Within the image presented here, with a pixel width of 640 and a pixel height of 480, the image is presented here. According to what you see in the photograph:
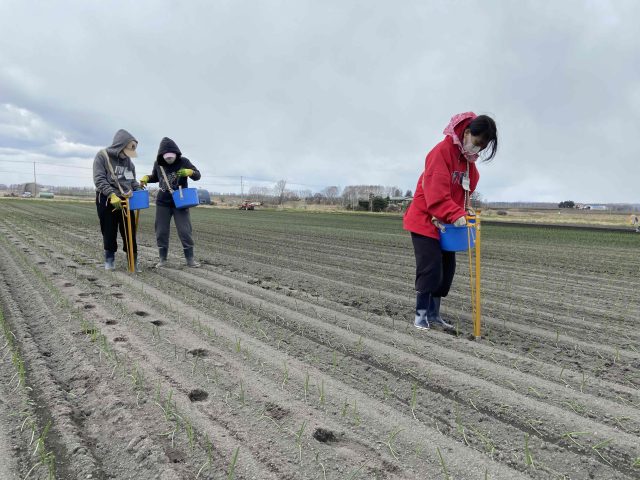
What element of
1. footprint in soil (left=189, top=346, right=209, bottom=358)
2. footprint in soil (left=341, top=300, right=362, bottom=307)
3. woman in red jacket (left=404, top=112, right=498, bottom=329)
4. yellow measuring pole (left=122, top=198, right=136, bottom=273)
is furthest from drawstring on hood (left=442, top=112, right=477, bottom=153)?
yellow measuring pole (left=122, top=198, right=136, bottom=273)

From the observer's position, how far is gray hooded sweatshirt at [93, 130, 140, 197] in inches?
232

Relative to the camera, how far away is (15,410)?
2.25 m

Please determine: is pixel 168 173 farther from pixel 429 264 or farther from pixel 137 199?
pixel 429 264

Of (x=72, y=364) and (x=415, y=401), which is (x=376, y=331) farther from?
(x=72, y=364)

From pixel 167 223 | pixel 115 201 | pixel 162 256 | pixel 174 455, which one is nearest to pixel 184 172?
pixel 167 223

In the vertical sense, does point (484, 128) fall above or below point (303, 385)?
above

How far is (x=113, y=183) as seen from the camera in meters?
6.04

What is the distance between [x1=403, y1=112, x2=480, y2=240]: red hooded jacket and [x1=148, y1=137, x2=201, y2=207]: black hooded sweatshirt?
4143 mm

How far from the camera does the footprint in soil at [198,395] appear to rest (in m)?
2.43

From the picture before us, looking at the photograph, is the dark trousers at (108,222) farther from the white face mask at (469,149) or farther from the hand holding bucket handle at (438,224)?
the white face mask at (469,149)

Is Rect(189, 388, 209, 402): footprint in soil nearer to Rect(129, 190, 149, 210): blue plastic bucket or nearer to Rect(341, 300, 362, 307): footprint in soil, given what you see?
Rect(341, 300, 362, 307): footprint in soil

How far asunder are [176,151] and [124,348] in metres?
4.16

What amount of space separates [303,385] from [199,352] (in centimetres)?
95

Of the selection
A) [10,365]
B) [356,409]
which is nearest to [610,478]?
[356,409]
